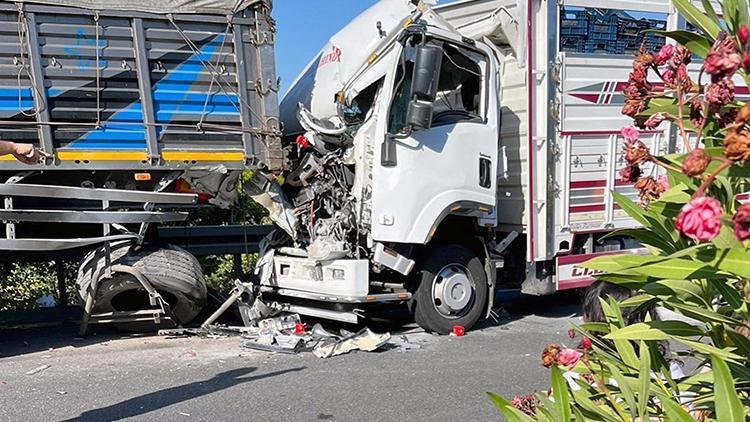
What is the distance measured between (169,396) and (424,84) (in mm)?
3178

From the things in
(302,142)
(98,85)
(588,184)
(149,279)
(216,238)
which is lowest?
(149,279)

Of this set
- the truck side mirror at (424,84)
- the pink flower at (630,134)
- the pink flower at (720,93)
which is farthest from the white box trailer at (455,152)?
the pink flower at (720,93)

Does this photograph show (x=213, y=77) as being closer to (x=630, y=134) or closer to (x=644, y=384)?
(x=630, y=134)

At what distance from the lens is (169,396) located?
457cm

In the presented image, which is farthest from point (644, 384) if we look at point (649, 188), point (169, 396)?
point (169, 396)

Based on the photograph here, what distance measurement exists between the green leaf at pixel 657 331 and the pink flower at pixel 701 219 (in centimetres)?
43

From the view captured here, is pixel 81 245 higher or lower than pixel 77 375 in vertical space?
higher

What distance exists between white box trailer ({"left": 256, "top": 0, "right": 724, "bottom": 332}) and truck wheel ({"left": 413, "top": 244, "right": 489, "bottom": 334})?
1cm

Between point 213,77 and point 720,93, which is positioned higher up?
point 213,77

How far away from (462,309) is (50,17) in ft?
14.5

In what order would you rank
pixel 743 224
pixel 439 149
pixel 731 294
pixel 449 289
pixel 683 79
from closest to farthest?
pixel 743 224
pixel 731 294
pixel 683 79
pixel 439 149
pixel 449 289

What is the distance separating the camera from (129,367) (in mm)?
5258

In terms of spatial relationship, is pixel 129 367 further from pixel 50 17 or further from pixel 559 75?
pixel 559 75

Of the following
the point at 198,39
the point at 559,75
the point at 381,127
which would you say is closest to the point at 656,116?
the point at 381,127
